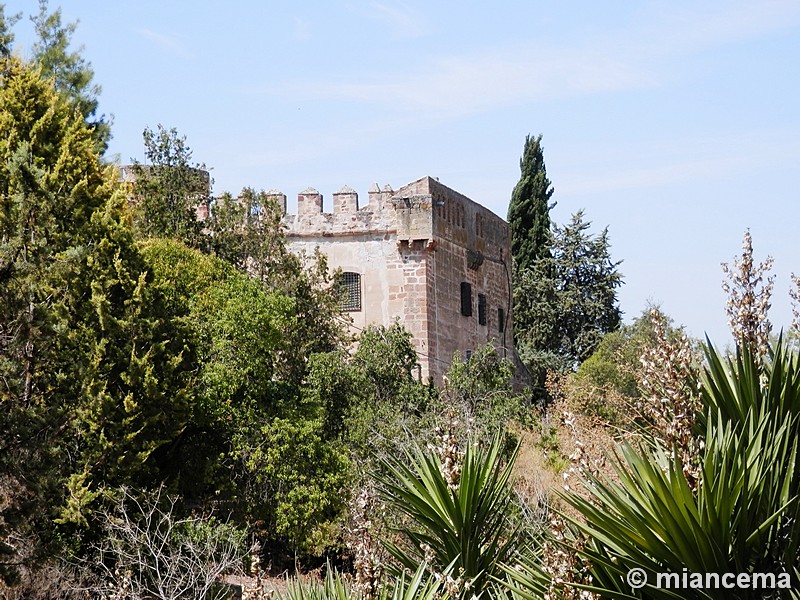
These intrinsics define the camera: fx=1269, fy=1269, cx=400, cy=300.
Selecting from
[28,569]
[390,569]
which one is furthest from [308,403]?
[390,569]

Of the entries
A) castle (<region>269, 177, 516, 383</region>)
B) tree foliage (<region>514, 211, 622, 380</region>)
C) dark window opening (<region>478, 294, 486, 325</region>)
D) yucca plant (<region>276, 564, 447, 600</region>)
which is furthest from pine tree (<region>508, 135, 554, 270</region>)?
yucca plant (<region>276, 564, 447, 600</region>)

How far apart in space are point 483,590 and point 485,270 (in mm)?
23795

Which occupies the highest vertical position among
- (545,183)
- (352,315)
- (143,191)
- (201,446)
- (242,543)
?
(545,183)

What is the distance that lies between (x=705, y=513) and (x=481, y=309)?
2530 centimetres

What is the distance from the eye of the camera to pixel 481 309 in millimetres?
30922

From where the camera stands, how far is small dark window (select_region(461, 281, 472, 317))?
29.9 meters

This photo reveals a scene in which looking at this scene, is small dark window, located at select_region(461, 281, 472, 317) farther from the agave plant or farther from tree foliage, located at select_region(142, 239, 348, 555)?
the agave plant

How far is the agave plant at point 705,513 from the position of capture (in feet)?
18.5

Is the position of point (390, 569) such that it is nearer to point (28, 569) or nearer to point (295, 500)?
point (28, 569)

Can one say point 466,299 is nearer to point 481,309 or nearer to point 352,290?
point 481,309

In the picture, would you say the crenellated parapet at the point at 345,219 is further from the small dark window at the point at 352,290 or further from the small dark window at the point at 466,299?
the small dark window at the point at 466,299

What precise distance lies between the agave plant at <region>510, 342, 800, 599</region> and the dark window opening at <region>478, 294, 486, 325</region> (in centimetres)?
2442

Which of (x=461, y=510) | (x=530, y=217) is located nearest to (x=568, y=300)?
(x=530, y=217)

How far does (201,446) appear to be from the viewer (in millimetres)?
21188
